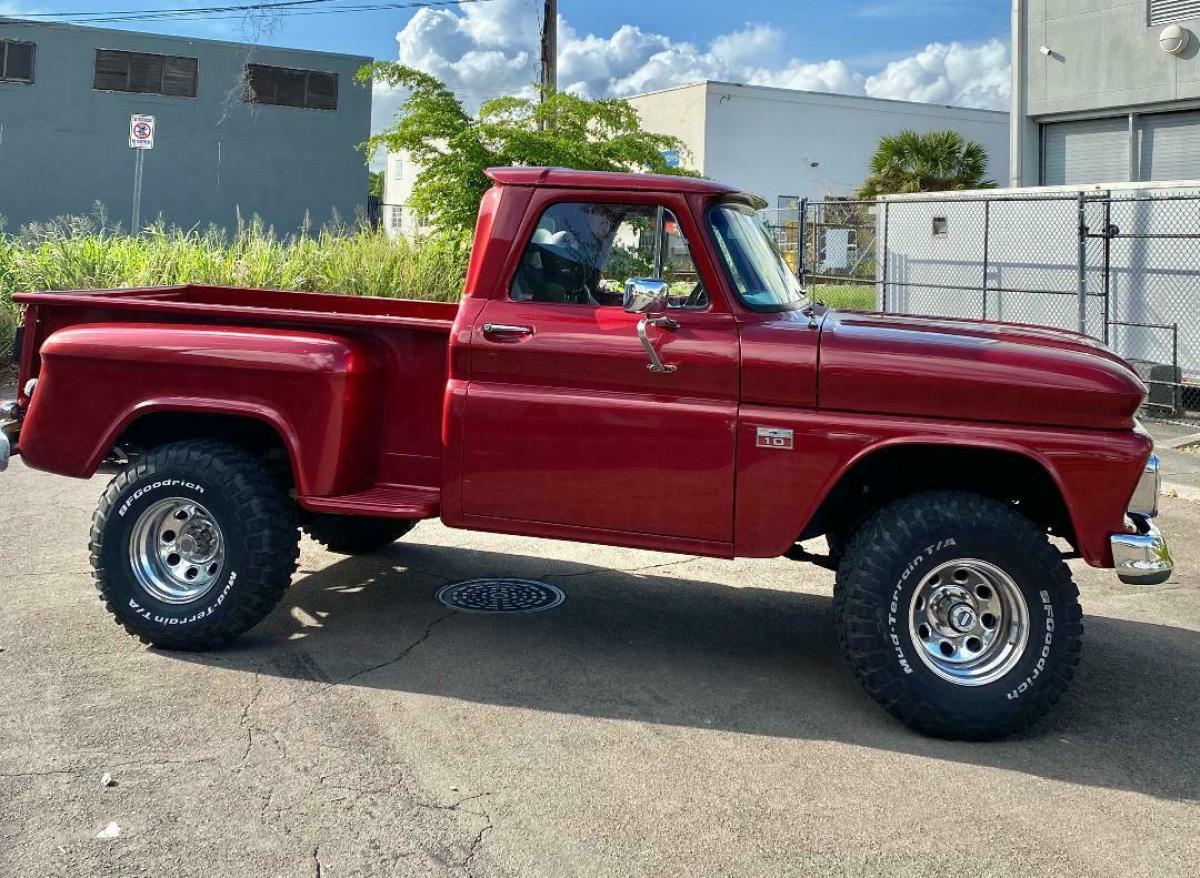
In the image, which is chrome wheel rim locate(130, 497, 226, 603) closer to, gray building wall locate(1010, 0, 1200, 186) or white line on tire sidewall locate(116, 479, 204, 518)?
white line on tire sidewall locate(116, 479, 204, 518)

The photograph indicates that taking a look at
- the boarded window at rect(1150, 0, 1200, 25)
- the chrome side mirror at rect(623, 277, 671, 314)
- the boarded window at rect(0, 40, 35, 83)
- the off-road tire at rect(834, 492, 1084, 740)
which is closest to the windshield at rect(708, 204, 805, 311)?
the chrome side mirror at rect(623, 277, 671, 314)

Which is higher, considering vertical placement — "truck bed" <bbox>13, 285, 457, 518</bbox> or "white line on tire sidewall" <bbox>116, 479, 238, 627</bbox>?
"truck bed" <bbox>13, 285, 457, 518</bbox>

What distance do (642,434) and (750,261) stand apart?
94 cm

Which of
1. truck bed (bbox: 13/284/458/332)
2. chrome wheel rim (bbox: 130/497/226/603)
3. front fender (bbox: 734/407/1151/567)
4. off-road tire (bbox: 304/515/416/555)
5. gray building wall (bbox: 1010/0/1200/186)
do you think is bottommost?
off-road tire (bbox: 304/515/416/555)

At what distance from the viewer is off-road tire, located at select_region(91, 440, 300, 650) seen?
514cm

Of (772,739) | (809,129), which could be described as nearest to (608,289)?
(772,739)

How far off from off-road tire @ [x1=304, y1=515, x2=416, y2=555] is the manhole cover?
514 mm

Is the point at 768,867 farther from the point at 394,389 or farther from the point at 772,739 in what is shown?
the point at 394,389

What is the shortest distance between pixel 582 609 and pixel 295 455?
5.86 feet

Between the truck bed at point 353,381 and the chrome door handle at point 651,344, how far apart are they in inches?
36.0

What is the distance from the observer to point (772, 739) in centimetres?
450

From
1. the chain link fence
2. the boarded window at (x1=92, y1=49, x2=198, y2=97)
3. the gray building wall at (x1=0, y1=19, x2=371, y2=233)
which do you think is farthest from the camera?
the boarded window at (x1=92, y1=49, x2=198, y2=97)

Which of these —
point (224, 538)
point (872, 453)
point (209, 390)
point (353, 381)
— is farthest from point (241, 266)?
point (872, 453)

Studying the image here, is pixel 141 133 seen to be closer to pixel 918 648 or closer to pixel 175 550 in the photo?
pixel 175 550
